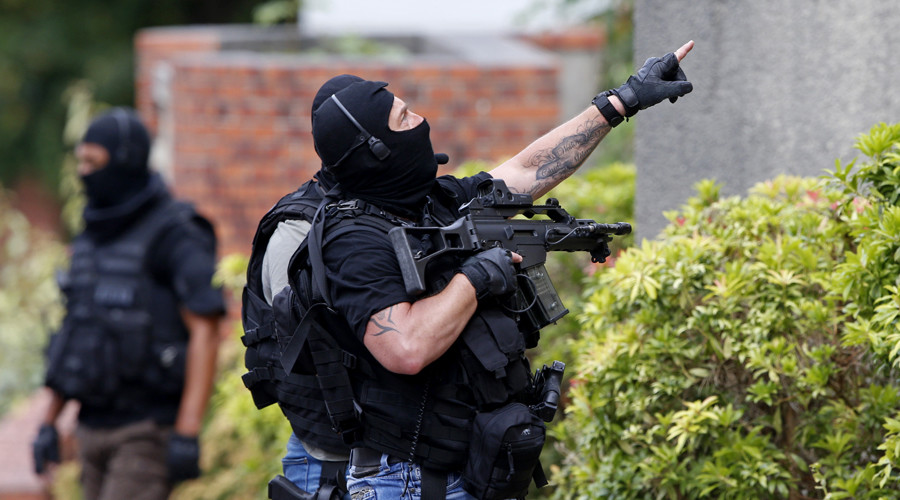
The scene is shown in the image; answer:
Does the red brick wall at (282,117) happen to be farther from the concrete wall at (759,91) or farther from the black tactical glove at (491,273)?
the black tactical glove at (491,273)

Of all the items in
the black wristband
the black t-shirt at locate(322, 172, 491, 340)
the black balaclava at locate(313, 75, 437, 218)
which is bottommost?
the black t-shirt at locate(322, 172, 491, 340)

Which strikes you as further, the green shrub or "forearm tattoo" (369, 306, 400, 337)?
the green shrub

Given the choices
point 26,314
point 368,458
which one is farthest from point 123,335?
point 26,314

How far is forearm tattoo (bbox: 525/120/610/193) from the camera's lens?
3.03 metres

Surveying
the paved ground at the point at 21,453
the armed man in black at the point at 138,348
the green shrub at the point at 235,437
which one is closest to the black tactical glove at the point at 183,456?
the armed man in black at the point at 138,348

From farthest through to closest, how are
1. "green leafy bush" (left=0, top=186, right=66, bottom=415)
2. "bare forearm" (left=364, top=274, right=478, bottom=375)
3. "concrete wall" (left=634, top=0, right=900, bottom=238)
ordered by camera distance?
1. "green leafy bush" (left=0, top=186, right=66, bottom=415)
2. "concrete wall" (left=634, top=0, right=900, bottom=238)
3. "bare forearm" (left=364, top=274, right=478, bottom=375)

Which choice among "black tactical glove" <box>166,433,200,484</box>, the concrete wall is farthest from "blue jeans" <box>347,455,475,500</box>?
"black tactical glove" <box>166,433,200,484</box>

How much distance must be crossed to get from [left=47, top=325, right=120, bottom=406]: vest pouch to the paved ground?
46.8 inches

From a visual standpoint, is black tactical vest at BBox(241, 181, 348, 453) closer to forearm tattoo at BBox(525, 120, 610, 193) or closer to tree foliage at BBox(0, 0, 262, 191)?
forearm tattoo at BBox(525, 120, 610, 193)

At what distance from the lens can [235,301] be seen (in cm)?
652

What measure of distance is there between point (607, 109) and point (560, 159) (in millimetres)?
226

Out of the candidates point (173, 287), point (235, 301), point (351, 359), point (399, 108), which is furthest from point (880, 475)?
point (235, 301)

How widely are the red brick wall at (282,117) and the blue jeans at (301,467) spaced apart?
397 cm

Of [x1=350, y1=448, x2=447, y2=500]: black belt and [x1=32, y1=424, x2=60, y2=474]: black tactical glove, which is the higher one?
[x1=32, y1=424, x2=60, y2=474]: black tactical glove
